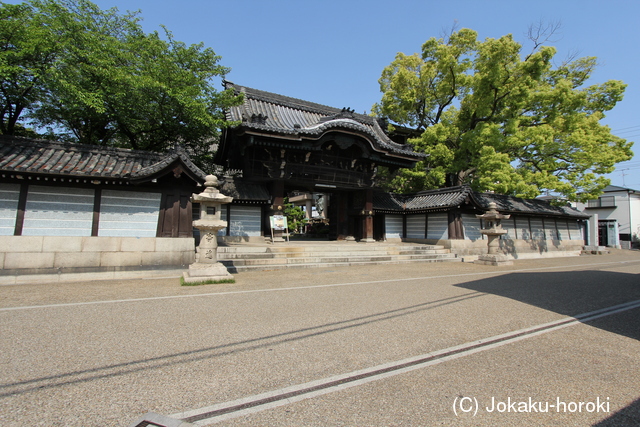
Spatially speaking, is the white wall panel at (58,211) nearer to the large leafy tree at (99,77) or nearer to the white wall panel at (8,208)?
the white wall panel at (8,208)

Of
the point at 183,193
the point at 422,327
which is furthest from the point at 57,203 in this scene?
the point at 422,327

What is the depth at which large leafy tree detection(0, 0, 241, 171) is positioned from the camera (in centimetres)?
979

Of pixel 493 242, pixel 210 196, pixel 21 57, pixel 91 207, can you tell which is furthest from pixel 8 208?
pixel 493 242

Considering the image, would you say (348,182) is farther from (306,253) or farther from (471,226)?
(471,226)

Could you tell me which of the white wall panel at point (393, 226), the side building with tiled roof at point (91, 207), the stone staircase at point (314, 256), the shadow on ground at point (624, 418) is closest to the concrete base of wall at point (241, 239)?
the stone staircase at point (314, 256)

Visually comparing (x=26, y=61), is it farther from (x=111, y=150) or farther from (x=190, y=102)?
(x=190, y=102)

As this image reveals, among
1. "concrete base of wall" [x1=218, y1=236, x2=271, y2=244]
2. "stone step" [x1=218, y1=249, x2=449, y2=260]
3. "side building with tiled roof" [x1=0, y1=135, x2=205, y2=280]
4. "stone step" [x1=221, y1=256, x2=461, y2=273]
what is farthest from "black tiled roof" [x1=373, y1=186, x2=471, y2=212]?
"side building with tiled roof" [x1=0, y1=135, x2=205, y2=280]

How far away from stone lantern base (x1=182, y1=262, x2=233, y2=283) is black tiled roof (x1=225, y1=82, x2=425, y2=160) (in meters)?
7.61

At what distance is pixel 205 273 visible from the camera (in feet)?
28.9

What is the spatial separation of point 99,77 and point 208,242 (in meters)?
7.52

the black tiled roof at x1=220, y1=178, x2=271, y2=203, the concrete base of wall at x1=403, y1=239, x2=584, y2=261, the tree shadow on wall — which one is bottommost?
the tree shadow on wall

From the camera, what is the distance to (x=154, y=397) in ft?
8.98

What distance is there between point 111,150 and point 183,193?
275cm

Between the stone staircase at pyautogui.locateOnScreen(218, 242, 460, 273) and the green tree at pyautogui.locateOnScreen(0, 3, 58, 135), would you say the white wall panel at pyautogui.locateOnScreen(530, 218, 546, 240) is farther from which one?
the green tree at pyautogui.locateOnScreen(0, 3, 58, 135)
